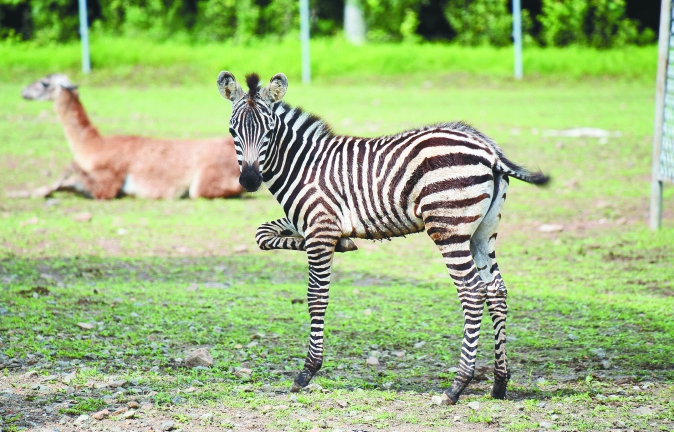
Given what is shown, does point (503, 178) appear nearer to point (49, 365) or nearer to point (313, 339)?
point (313, 339)

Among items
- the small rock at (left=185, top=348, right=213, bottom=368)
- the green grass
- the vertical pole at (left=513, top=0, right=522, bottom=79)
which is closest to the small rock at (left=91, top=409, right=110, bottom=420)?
the small rock at (left=185, top=348, right=213, bottom=368)

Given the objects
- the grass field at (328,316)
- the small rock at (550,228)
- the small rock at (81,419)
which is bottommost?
the small rock at (550,228)

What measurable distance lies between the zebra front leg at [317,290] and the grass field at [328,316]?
6.2 inches

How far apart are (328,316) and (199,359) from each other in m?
1.70

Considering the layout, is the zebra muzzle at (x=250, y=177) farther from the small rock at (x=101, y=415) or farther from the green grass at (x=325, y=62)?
the green grass at (x=325, y=62)

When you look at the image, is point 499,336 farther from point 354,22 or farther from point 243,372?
point 354,22

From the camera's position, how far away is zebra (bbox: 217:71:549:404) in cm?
557

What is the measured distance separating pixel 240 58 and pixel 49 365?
20201 mm

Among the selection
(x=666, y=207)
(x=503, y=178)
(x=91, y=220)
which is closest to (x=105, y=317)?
(x=503, y=178)

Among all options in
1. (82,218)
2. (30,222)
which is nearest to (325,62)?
(82,218)

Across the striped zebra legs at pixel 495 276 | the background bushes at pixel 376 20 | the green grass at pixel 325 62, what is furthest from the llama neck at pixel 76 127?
the background bushes at pixel 376 20

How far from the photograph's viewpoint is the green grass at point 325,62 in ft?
82.4

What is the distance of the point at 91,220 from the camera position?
1188 cm

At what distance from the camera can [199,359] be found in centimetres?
643
